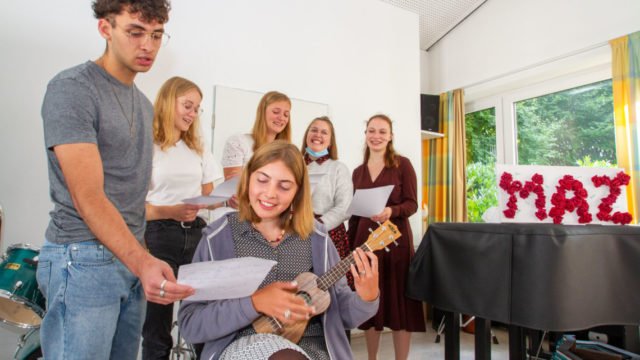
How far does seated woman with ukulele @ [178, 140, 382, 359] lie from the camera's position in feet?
3.47

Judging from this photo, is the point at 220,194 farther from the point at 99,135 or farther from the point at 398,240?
the point at 398,240

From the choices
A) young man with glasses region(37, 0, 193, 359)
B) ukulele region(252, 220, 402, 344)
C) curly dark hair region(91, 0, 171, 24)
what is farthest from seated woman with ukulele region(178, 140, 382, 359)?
curly dark hair region(91, 0, 171, 24)

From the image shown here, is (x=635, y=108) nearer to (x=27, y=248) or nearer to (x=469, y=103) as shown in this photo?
(x=469, y=103)

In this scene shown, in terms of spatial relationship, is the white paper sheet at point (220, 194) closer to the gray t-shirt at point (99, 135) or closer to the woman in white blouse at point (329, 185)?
the gray t-shirt at point (99, 135)

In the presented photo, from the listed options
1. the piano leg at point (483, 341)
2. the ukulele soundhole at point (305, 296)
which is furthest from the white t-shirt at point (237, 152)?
the piano leg at point (483, 341)

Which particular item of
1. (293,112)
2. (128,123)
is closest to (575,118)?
(293,112)

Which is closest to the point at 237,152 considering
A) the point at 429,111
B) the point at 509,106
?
the point at 429,111

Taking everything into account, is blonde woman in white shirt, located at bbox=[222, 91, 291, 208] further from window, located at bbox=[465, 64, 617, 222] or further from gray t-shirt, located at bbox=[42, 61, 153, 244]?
window, located at bbox=[465, 64, 617, 222]

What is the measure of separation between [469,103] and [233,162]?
3198 mm

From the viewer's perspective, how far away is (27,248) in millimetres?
1700

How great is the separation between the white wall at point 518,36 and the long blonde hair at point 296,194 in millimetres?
2924

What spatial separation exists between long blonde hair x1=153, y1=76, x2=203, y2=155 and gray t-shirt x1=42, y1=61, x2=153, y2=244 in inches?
24.3

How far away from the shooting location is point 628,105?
9.44 ft

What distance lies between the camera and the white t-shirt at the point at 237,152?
2016mm
